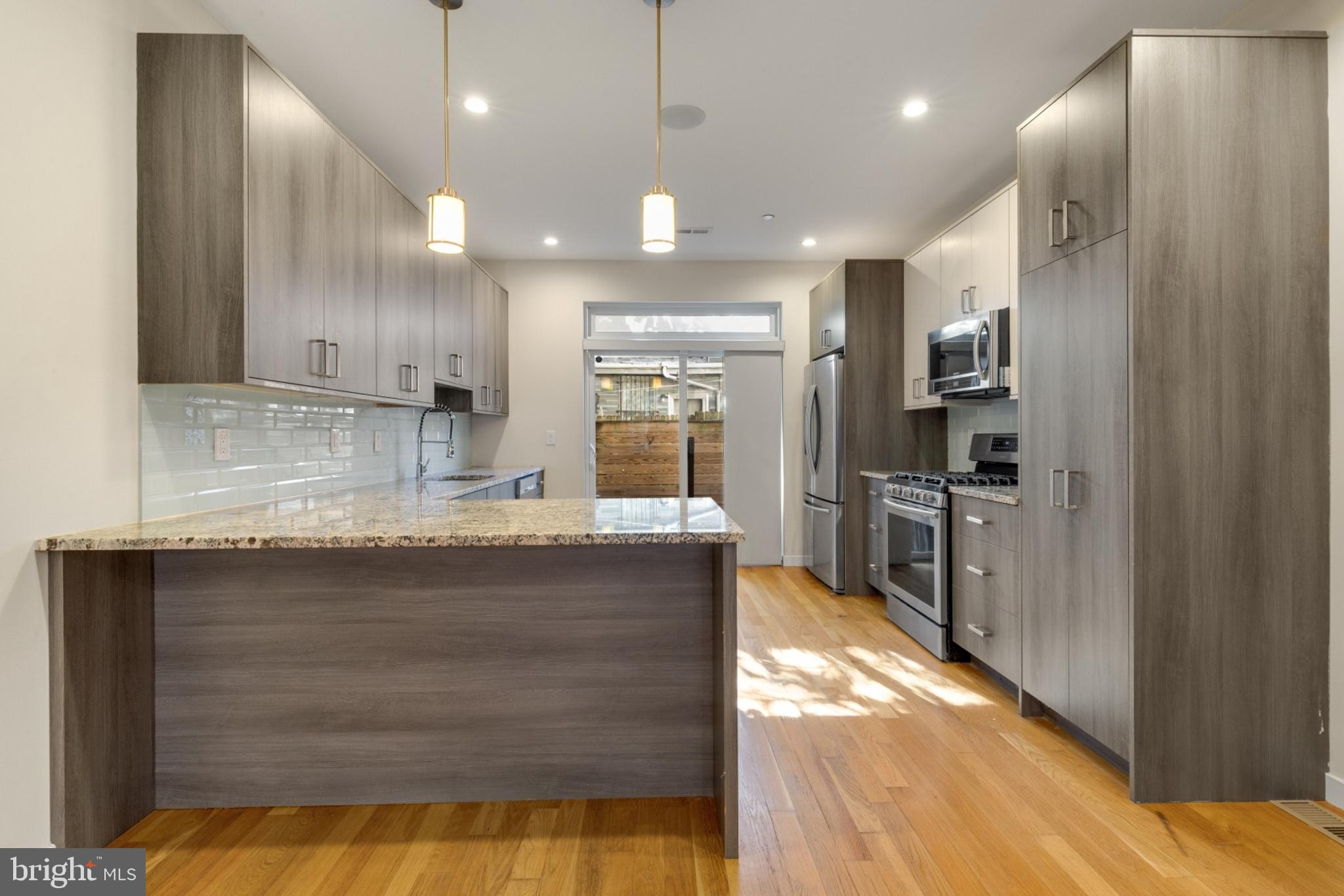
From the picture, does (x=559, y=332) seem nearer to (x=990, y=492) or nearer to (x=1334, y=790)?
(x=990, y=492)

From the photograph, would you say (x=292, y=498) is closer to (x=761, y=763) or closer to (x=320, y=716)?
(x=320, y=716)

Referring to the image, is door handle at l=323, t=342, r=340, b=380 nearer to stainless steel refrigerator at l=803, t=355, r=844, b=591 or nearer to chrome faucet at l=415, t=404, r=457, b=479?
chrome faucet at l=415, t=404, r=457, b=479

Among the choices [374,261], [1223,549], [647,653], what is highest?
[374,261]

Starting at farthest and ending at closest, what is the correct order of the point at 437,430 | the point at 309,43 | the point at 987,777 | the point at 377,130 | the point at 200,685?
the point at 437,430 < the point at 377,130 < the point at 309,43 < the point at 987,777 < the point at 200,685

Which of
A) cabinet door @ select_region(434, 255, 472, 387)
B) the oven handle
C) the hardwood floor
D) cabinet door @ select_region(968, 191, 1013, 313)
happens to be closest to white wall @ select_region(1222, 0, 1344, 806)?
the hardwood floor

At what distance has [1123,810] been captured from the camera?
198cm

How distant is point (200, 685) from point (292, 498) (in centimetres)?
92

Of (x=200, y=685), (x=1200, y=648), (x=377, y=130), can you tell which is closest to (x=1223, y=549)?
(x=1200, y=648)

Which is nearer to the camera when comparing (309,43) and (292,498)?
(309,43)

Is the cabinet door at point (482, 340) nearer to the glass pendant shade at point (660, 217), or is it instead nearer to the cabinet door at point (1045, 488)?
the glass pendant shade at point (660, 217)

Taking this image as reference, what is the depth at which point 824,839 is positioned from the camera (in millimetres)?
1850

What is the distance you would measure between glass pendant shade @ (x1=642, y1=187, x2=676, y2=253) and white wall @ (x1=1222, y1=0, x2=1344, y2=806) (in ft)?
6.42

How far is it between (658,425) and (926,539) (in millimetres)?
2789

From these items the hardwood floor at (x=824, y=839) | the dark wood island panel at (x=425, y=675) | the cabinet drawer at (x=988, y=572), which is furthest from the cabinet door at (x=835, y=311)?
the dark wood island panel at (x=425, y=675)
